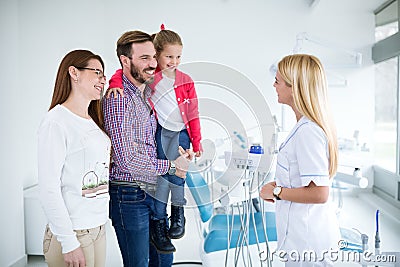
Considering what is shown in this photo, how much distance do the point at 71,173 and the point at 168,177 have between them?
426 millimetres

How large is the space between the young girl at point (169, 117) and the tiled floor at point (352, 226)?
107cm

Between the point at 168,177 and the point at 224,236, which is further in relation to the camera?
the point at 224,236

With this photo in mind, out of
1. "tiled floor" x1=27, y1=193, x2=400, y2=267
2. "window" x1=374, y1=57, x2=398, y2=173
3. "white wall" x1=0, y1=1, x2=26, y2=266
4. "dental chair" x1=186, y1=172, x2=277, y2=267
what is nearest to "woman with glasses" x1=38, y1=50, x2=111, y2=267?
"dental chair" x1=186, y1=172, x2=277, y2=267

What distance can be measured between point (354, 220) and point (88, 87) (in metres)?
3.25

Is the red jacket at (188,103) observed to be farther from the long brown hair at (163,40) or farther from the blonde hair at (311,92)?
the blonde hair at (311,92)

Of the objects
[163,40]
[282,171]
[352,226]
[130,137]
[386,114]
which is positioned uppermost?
[163,40]

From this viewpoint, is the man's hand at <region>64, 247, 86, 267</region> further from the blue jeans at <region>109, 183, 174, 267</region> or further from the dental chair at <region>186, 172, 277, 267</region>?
the dental chair at <region>186, 172, 277, 267</region>

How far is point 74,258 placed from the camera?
4.87ft

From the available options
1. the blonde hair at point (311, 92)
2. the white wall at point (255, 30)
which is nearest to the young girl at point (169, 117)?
the blonde hair at point (311, 92)

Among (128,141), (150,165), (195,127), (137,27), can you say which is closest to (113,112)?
(128,141)

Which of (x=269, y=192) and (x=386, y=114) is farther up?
(x=386, y=114)

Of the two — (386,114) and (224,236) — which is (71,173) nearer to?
(224,236)

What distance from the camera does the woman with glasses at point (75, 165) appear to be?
1.45 meters

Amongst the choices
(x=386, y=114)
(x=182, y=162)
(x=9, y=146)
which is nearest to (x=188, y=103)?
(x=182, y=162)
